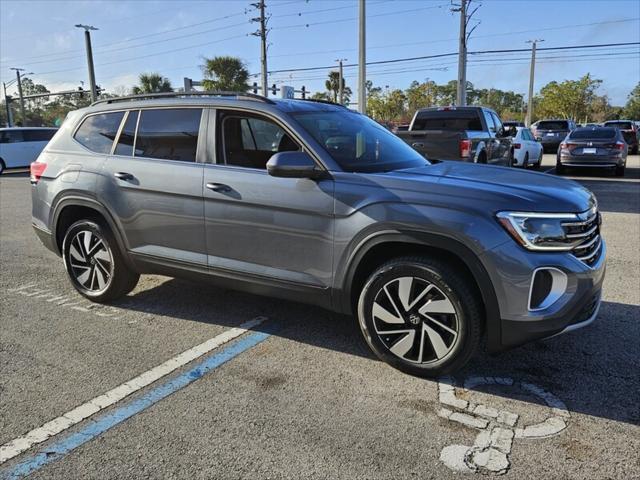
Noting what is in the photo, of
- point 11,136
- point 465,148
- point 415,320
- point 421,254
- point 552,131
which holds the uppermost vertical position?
point 11,136

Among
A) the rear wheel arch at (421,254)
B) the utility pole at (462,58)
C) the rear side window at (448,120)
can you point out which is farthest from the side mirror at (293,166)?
the utility pole at (462,58)

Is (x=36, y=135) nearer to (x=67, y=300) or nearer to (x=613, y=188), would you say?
(x=67, y=300)

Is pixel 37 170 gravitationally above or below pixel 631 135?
above

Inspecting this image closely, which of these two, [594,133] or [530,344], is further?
[594,133]

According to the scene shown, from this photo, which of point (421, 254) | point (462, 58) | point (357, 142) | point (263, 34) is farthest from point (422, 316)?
point (263, 34)

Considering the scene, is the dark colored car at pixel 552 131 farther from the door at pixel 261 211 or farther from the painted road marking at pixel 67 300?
the painted road marking at pixel 67 300

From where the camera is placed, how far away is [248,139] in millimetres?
3982

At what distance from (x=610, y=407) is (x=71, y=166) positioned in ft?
14.7

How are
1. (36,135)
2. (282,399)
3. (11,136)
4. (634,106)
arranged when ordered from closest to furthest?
(282,399) → (11,136) → (36,135) → (634,106)

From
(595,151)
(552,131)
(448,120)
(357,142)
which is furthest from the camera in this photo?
(552,131)

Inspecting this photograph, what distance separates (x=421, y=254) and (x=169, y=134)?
7.47ft

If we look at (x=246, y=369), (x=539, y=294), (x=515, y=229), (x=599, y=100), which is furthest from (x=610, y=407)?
(x=599, y=100)

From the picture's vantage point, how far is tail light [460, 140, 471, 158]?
32.6 ft

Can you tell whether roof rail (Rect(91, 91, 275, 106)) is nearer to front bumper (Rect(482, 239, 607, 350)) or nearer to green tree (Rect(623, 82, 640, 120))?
front bumper (Rect(482, 239, 607, 350))
